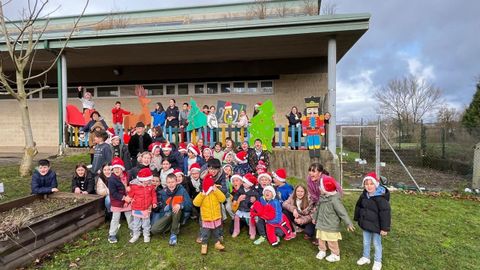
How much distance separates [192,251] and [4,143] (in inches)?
564

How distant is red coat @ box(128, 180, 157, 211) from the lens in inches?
176

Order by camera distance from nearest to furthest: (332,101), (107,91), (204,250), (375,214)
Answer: (375,214), (204,250), (332,101), (107,91)

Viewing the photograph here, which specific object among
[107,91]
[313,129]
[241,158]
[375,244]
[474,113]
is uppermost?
[107,91]

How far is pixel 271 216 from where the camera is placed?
4.44 meters

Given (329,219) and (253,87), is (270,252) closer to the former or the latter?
(329,219)

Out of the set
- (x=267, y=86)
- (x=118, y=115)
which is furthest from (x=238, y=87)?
(x=118, y=115)

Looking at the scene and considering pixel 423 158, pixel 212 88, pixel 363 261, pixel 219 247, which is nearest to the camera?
pixel 363 261

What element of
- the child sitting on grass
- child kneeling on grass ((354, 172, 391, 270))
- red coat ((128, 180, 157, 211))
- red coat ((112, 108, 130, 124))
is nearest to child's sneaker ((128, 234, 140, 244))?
red coat ((128, 180, 157, 211))

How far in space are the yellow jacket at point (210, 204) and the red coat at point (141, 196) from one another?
0.72 m

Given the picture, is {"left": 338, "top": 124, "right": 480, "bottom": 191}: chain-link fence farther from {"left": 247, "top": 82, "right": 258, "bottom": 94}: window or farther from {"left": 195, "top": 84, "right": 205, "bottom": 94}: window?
{"left": 195, "top": 84, "right": 205, "bottom": 94}: window

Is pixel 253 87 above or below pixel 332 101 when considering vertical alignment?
above

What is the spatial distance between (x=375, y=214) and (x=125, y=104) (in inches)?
486

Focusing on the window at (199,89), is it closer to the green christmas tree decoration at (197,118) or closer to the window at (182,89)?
the window at (182,89)

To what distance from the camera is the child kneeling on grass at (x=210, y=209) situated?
4.26 metres
